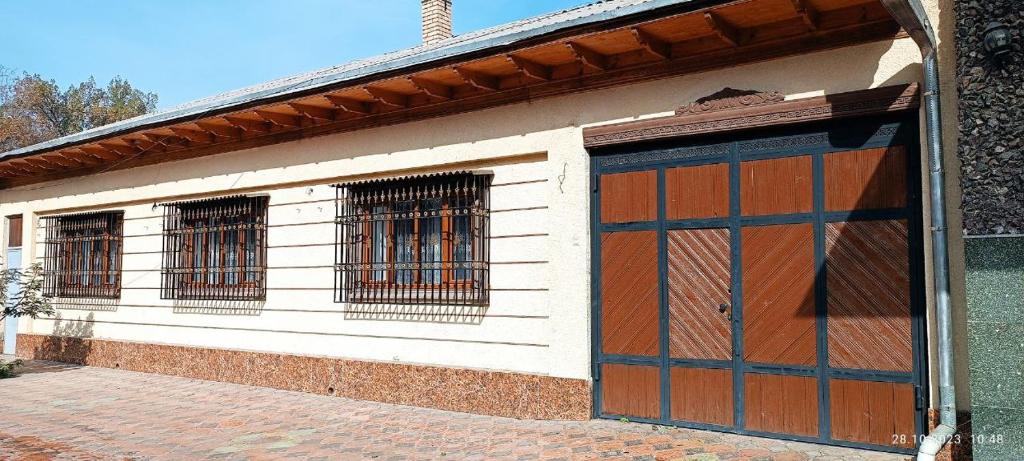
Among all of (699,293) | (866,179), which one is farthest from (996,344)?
(699,293)

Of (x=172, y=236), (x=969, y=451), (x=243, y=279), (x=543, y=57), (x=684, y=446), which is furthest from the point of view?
(x=172, y=236)

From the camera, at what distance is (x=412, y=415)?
23.8ft

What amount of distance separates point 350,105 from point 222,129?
2.34 meters

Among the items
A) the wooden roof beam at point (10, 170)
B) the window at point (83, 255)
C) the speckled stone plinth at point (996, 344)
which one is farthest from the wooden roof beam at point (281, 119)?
the speckled stone plinth at point (996, 344)

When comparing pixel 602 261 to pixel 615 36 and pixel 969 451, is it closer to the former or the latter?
pixel 615 36

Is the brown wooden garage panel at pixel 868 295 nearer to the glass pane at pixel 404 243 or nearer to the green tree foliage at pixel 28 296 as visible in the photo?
the glass pane at pixel 404 243

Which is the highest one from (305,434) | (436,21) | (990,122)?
(436,21)

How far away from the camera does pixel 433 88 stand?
24.6 feet

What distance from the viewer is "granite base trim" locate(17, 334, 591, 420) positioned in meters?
6.78

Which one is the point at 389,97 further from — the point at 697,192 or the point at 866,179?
the point at 866,179

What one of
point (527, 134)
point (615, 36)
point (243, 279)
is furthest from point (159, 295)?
point (615, 36)

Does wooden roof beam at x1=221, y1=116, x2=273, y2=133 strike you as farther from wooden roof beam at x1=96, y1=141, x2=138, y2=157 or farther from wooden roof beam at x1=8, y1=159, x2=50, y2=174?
wooden roof beam at x1=8, y1=159, x2=50, y2=174

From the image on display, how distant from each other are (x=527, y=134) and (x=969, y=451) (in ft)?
14.5

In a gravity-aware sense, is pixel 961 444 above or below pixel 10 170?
below
